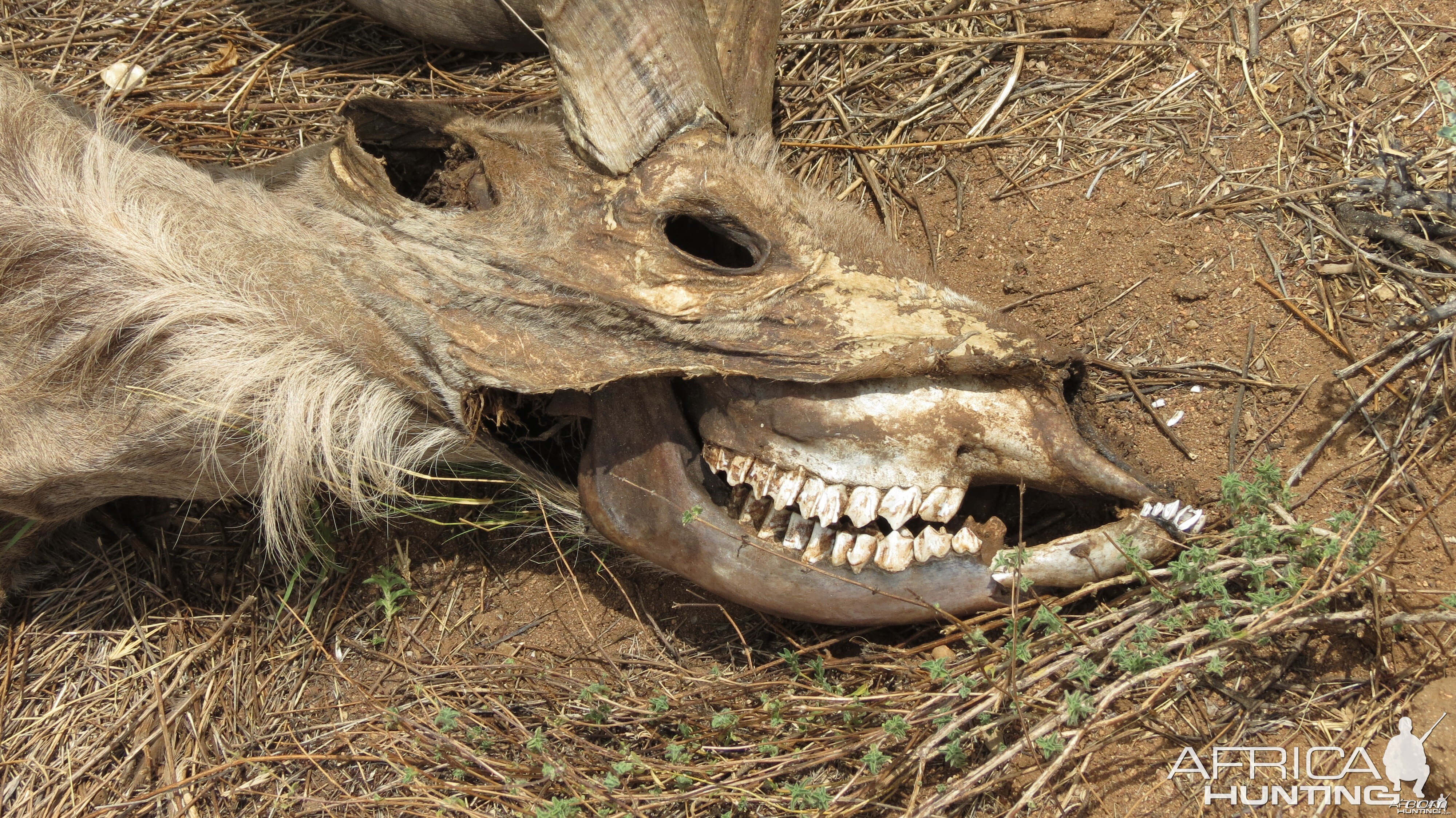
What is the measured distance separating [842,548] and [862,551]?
0.06 m

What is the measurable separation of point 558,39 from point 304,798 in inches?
94.9

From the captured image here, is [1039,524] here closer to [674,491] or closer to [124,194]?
[674,491]

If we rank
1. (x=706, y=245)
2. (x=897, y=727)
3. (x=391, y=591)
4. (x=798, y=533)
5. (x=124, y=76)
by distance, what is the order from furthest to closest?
(x=124, y=76)
(x=391, y=591)
(x=706, y=245)
(x=798, y=533)
(x=897, y=727)

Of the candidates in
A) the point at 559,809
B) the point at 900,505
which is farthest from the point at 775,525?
the point at 559,809

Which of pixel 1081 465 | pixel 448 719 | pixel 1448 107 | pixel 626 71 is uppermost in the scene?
pixel 1448 107

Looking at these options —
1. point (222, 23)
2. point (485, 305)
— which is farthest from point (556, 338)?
point (222, 23)

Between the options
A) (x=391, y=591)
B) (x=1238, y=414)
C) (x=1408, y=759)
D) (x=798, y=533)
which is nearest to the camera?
(x=1408, y=759)

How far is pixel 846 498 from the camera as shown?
2400 mm

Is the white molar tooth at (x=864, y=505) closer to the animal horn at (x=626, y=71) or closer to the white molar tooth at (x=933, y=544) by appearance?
the white molar tooth at (x=933, y=544)

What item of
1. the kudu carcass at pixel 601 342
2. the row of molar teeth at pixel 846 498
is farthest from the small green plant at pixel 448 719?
the row of molar teeth at pixel 846 498

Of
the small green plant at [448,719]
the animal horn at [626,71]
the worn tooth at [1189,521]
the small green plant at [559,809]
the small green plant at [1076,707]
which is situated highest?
the animal horn at [626,71]

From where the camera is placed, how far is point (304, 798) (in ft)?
9.84

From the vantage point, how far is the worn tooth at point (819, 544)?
8.16ft

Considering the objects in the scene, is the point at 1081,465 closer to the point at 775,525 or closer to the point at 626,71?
the point at 775,525
